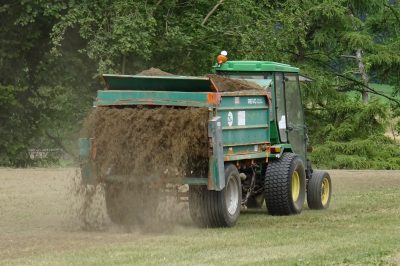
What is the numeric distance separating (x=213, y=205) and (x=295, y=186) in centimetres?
279

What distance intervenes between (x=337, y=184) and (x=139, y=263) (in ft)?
44.5

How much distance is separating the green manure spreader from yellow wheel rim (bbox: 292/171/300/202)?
0.6 inches

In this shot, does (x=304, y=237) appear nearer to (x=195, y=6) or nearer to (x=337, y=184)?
(x=337, y=184)

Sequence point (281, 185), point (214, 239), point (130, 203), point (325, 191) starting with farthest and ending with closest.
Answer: point (325, 191) < point (281, 185) < point (130, 203) < point (214, 239)

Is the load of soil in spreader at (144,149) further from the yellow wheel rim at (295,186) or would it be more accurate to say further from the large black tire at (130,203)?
the yellow wheel rim at (295,186)

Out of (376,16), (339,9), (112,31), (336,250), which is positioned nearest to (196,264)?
(336,250)

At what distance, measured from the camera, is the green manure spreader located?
1404 centimetres

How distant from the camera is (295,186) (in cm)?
1675

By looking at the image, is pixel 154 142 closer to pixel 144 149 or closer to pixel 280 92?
pixel 144 149

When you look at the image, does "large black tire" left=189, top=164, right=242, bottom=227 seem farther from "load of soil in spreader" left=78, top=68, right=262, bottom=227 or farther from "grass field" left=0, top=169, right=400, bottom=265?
"load of soil in spreader" left=78, top=68, right=262, bottom=227

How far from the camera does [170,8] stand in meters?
30.6

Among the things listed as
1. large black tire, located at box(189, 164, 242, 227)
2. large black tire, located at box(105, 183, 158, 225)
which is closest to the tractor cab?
large black tire, located at box(189, 164, 242, 227)

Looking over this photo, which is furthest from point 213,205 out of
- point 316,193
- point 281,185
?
point 316,193

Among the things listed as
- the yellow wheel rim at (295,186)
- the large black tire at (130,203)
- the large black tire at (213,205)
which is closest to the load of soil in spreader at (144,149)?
the large black tire at (130,203)
